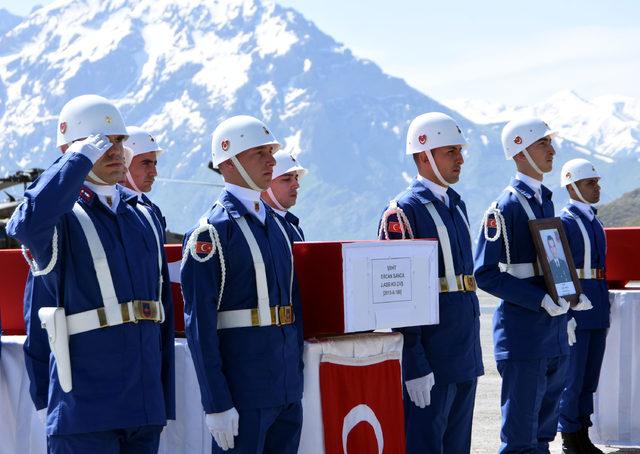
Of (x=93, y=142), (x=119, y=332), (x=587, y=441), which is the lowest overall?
(x=587, y=441)

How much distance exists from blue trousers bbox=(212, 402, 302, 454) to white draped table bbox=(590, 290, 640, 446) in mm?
5005

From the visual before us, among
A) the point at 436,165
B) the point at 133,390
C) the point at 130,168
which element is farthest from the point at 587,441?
the point at 133,390

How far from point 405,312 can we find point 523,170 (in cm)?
212

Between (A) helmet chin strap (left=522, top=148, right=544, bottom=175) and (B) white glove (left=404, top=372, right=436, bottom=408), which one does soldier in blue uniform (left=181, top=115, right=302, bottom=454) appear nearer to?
(B) white glove (left=404, top=372, right=436, bottom=408)

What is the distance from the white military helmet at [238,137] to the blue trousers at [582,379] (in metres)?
4.75

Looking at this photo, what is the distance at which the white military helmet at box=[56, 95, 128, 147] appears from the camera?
207 inches

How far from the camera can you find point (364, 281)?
6074 mm

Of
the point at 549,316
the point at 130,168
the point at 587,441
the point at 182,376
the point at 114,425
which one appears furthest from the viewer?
the point at 587,441

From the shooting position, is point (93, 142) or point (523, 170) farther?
point (523, 170)

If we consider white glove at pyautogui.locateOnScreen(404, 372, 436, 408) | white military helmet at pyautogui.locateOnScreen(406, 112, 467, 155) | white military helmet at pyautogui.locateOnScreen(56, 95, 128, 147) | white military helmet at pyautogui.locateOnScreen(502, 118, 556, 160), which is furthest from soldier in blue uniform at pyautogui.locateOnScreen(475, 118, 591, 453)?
white military helmet at pyautogui.locateOnScreen(56, 95, 128, 147)

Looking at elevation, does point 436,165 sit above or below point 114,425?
above

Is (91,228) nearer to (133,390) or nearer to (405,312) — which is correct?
(133,390)

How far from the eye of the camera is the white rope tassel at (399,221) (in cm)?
702

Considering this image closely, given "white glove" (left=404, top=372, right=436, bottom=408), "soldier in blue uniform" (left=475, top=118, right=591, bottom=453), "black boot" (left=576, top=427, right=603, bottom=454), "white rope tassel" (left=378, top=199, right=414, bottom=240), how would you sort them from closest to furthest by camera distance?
1. "white glove" (left=404, top=372, right=436, bottom=408)
2. "white rope tassel" (left=378, top=199, right=414, bottom=240)
3. "soldier in blue uniform" (left=475, top=118, right=591, bottom=453)
4. "black boot" (left=576, top=427, right=603, bottom=454)
